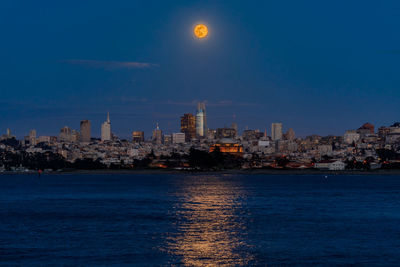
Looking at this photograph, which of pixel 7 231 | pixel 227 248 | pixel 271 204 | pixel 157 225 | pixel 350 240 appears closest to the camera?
pixel 227 248

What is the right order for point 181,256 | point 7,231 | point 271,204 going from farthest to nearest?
point 271,204
point 7,231
point 181,256

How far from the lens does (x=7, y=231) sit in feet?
126

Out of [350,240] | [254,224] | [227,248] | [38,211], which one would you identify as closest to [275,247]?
[227,248]

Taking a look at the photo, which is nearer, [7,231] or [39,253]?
[39,253]

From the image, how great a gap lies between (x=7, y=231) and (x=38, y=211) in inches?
559

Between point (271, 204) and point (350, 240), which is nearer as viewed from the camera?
point (350, 240)

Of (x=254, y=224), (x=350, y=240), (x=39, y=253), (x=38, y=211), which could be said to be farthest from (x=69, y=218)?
(x=350, y=240)

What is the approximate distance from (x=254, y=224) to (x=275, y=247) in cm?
1010

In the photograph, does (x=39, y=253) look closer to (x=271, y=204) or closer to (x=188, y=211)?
(x=188, y=211)

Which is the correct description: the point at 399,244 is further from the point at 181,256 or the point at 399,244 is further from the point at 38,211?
the point at 38,211

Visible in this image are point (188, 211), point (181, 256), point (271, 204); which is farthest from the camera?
point (271, 204)

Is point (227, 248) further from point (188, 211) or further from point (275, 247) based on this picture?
point (188, 211)

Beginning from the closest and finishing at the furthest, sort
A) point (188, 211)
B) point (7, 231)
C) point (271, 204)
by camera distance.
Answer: point (7, 231) < point (188, 211) < point (271, 204)

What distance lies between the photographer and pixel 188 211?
170 feet
